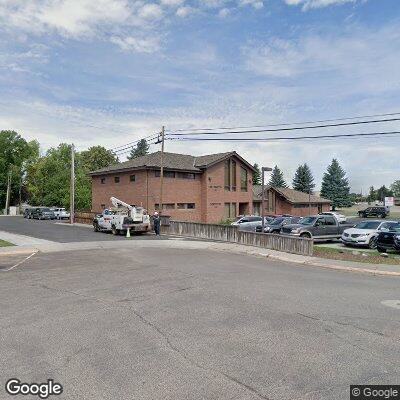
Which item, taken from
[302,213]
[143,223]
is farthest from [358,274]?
[302,213]

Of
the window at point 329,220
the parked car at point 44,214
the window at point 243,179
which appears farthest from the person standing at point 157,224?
Answer: the parked car at point 44,214

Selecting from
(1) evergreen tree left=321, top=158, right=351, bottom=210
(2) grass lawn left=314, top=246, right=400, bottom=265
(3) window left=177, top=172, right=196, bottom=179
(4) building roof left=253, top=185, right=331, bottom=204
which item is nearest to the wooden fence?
(2) grass lawn left=314, top=246, right=400, bottom=265

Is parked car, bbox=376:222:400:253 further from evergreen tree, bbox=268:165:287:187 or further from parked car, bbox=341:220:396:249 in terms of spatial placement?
evergreen tree, bbox=268:165:287:187

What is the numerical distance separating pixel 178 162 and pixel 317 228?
20.1m

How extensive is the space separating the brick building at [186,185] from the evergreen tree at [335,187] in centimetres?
5218

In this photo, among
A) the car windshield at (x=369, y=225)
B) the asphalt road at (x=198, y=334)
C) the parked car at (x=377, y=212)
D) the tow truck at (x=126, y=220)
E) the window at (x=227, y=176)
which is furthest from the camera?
the parked car at (x=377, y=212)

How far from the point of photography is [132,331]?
284 inches

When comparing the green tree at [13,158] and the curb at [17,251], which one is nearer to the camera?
the curb at [17,251]

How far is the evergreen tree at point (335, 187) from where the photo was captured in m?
93.3

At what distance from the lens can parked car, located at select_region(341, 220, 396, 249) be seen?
22906mm

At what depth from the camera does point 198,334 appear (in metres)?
7.01

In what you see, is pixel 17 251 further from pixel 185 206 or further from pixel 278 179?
pixel 278 179

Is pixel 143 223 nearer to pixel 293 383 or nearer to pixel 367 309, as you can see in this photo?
pixel 367 309

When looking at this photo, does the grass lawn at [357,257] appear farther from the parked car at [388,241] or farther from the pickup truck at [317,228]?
the pickup truck at [317,228]
